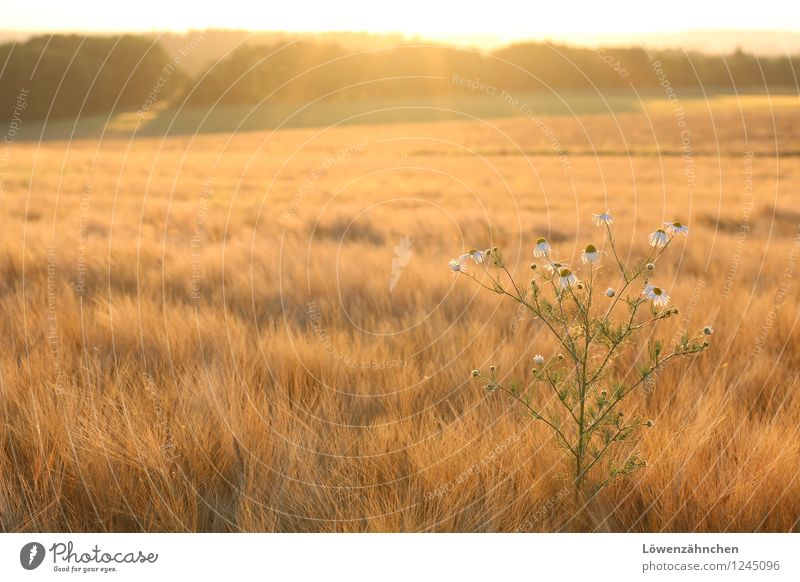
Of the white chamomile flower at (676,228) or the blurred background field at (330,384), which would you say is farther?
the blurred background field at (330,384)

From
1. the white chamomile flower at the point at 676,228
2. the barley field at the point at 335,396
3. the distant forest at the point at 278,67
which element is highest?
the distant forest at the point at 278,67

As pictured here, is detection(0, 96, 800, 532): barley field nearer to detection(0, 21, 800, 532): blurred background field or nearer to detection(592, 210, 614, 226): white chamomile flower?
detection(0, 21, 800, 532): blurred background field

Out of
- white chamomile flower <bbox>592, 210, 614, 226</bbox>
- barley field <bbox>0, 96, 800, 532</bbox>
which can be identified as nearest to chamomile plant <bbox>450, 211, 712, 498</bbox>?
white chamomile flower <bbox>592, 210, 614, 226</bbox>

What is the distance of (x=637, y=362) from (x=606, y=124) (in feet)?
104

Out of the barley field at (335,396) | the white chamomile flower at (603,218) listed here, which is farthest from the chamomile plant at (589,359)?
the barley field at (335,396)

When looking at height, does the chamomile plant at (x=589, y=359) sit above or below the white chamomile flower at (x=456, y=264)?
below

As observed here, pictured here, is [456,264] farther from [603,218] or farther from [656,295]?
[656,295]

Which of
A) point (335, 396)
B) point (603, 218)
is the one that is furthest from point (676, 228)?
point (335, 396)

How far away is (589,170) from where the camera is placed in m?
17.4

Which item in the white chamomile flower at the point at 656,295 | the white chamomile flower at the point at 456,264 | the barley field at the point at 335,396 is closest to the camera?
the white chamomile flower at the point at 656,295

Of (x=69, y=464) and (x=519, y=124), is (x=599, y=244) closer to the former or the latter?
(x=69, y=464)

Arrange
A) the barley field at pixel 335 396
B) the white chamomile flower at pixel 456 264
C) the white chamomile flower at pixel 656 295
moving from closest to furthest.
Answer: the white chamomile flower at pixel 656 295, the white chamomile flower at pixel 456 264, the barley field at pixel 335 396
